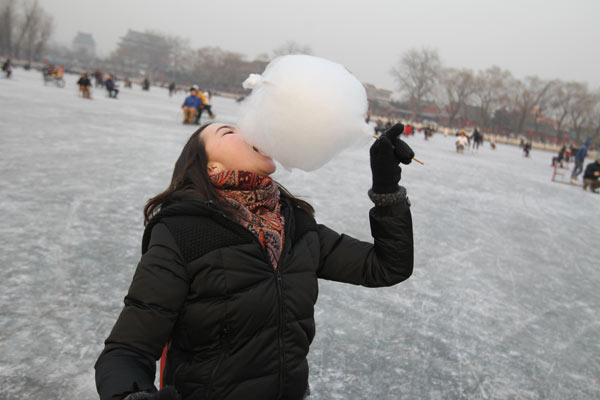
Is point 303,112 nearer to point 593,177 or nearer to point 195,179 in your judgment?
point 195,179

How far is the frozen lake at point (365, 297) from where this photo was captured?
2510mm

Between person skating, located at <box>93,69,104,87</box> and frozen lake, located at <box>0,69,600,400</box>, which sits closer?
frozen lake, located at <box>0,69,600,400</box>

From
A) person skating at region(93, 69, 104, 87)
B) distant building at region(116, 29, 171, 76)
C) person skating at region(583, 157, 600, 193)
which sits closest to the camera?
person skating at region(583, 157, 600, 193)

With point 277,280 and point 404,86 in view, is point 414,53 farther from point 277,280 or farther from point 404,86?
point 277,280

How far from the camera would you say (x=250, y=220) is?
134 cm

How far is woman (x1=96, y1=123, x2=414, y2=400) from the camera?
3.82 feet

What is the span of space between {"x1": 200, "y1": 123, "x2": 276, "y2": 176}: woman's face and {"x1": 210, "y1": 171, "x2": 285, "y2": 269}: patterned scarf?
1.0 inches

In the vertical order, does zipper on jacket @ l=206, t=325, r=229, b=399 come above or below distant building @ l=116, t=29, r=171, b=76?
below

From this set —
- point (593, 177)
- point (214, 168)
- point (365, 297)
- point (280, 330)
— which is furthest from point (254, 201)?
point (593, 177)

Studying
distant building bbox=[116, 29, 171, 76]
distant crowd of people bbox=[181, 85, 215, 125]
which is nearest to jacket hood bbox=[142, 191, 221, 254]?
distant crowd of people bbox=[181, 85, 215, 125]

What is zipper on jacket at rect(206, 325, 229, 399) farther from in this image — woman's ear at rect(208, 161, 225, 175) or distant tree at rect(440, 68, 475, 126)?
distant tree at rect(440, 68, 475, 126)

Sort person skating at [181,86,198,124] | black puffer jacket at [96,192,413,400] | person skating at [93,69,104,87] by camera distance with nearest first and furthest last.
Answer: black puffer jacket at [96,192,413,400], person skating at [181,86,198,124], person skating at [93,69,104,87]

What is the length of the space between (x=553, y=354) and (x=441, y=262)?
1.65m

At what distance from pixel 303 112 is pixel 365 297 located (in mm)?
2711
